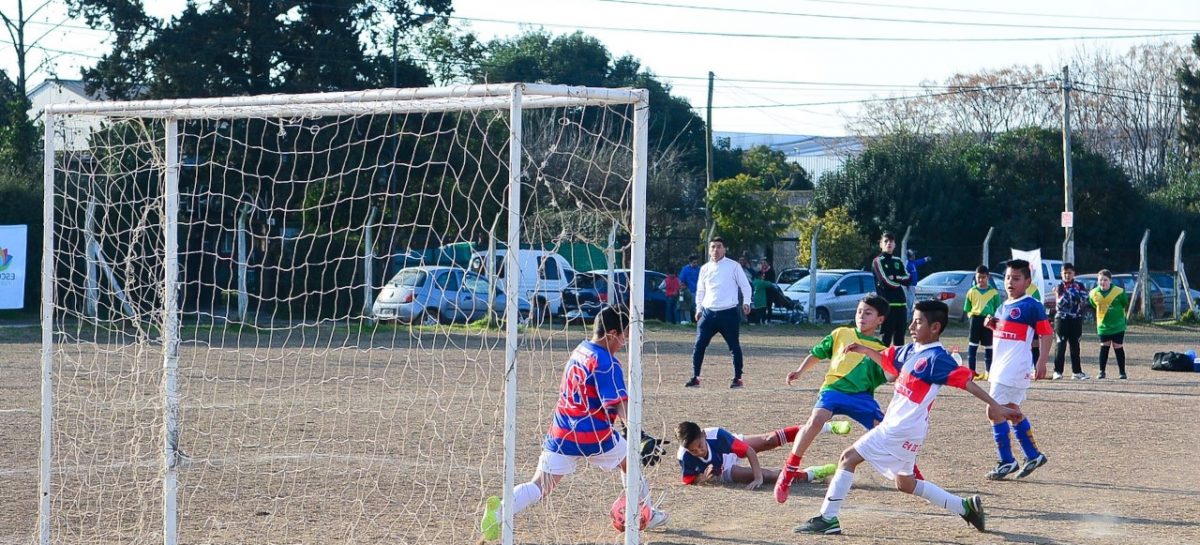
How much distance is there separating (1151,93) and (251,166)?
144 ft

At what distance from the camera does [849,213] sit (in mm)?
39688

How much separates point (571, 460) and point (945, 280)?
25.4m

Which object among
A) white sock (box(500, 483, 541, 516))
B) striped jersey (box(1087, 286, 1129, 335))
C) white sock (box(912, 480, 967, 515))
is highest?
striped jersey (box(1087, 286, 1129, 335))

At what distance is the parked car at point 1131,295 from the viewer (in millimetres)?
30109

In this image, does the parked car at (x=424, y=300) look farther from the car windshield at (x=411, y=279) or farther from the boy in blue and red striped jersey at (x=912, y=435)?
the boy in blue and red striped jersey at (x=912, y=435)

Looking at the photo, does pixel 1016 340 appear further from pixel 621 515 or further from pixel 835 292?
pixel 835 292

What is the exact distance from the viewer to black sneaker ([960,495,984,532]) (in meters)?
6.70

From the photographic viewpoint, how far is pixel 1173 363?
1728cm

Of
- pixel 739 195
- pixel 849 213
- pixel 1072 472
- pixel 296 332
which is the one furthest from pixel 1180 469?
pixel 849 213

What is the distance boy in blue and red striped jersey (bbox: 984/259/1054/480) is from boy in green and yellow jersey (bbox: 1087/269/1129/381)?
7415mm

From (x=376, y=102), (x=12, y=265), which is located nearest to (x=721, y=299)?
(x=376, y=102)

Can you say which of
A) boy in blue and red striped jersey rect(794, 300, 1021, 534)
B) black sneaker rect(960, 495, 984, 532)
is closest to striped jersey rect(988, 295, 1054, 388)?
boy in blue and red striped jersey rect(794, 300, 1021, 534)

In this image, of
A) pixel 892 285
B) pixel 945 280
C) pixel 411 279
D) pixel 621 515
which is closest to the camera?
pixel 621 515

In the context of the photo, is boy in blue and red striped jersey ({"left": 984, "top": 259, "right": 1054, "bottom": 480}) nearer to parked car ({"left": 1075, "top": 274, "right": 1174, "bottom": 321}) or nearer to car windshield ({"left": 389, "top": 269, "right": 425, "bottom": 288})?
car windshield ({"left": 389, "top": 269, "right": 425, "bottom": 288})
